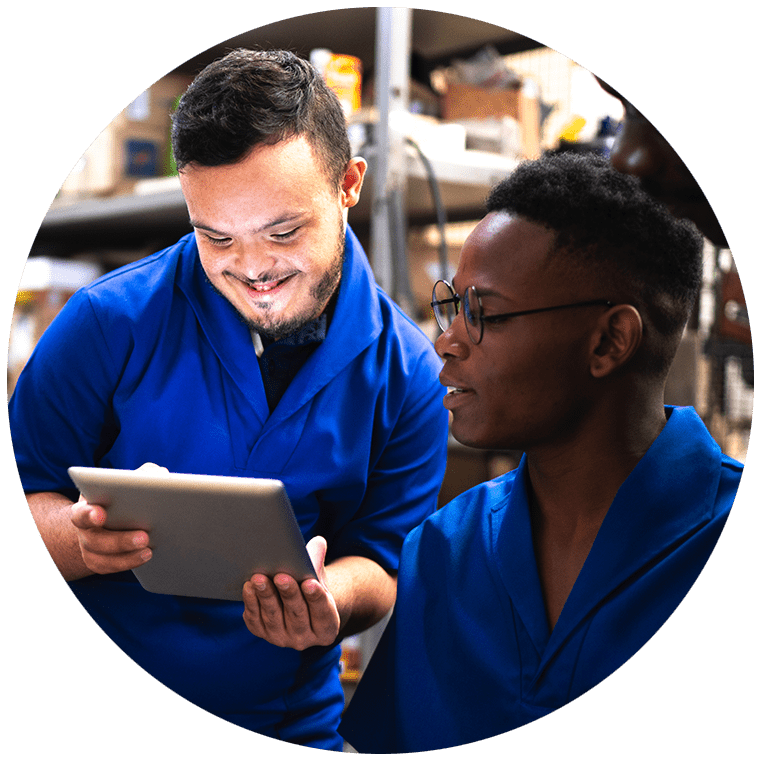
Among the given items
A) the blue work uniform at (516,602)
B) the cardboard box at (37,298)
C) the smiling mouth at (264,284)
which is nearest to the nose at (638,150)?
the blue work uniform at (516,602)

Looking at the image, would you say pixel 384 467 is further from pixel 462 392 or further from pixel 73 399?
pixel 73 399

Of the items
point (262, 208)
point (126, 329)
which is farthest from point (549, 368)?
point (126, 329)

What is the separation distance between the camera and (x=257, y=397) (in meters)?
0.98

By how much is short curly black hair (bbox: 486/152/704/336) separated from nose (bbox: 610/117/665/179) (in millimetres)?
34

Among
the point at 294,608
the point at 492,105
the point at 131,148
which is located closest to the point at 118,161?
the point at 131,148

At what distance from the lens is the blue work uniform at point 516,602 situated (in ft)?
3.00

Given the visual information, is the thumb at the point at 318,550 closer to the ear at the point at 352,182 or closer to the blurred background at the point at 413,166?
the blurred background at the point at 413,166

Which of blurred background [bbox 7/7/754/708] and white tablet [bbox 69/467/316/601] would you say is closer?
white tablet [bbox 69/467/316/601]

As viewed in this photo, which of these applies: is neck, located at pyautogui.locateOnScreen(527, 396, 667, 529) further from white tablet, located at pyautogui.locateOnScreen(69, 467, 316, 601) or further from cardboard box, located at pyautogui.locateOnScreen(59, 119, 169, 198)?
cardboard box, located at pyautogui.locateOnScreen(59, 119, 169, 198)

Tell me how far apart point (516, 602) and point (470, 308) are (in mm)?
345

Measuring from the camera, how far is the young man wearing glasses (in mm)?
866

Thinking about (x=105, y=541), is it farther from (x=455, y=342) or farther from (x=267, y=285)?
(x=455, y=342)

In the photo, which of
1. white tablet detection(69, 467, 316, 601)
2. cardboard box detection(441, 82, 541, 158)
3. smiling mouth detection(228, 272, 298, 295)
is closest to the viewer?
white tablet detection(69, 467, 316, 601)

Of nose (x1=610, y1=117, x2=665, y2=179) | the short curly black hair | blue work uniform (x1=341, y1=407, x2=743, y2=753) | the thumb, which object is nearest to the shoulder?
blue work uniform (x1=341, y1=407, x2=743, y2=753)
